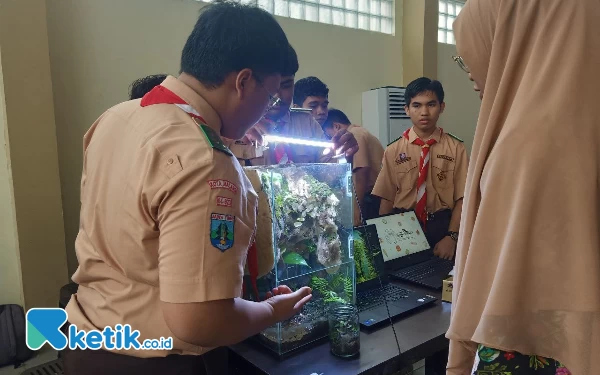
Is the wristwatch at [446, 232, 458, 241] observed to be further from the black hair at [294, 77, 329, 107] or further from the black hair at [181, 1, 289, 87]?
the black hair at [181, 1, 289, 87]

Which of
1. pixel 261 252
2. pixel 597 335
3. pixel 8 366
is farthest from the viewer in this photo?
pixel 8 366

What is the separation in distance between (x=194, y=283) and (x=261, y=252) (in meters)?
0.42

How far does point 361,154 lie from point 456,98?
2.94 metres

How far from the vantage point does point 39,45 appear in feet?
8.75

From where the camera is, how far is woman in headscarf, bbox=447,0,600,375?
2.31ft

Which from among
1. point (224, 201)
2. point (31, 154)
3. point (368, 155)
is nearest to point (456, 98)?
point (368, 155)

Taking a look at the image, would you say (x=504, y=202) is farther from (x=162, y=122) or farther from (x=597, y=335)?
(x=162, y=122)

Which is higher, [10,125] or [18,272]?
[10,125]

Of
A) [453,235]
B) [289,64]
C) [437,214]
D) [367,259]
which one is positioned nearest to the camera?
[289,64]

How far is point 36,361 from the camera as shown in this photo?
2635 mm

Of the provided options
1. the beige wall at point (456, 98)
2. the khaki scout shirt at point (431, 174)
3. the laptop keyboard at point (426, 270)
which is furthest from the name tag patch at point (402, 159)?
the beige wall at point (456, 98)

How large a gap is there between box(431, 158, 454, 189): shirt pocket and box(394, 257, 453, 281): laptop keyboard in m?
0.74

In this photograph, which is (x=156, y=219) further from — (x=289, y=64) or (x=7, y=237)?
(x=7, y=237)

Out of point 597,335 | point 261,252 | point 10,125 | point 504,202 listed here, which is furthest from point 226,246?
point 10,125
